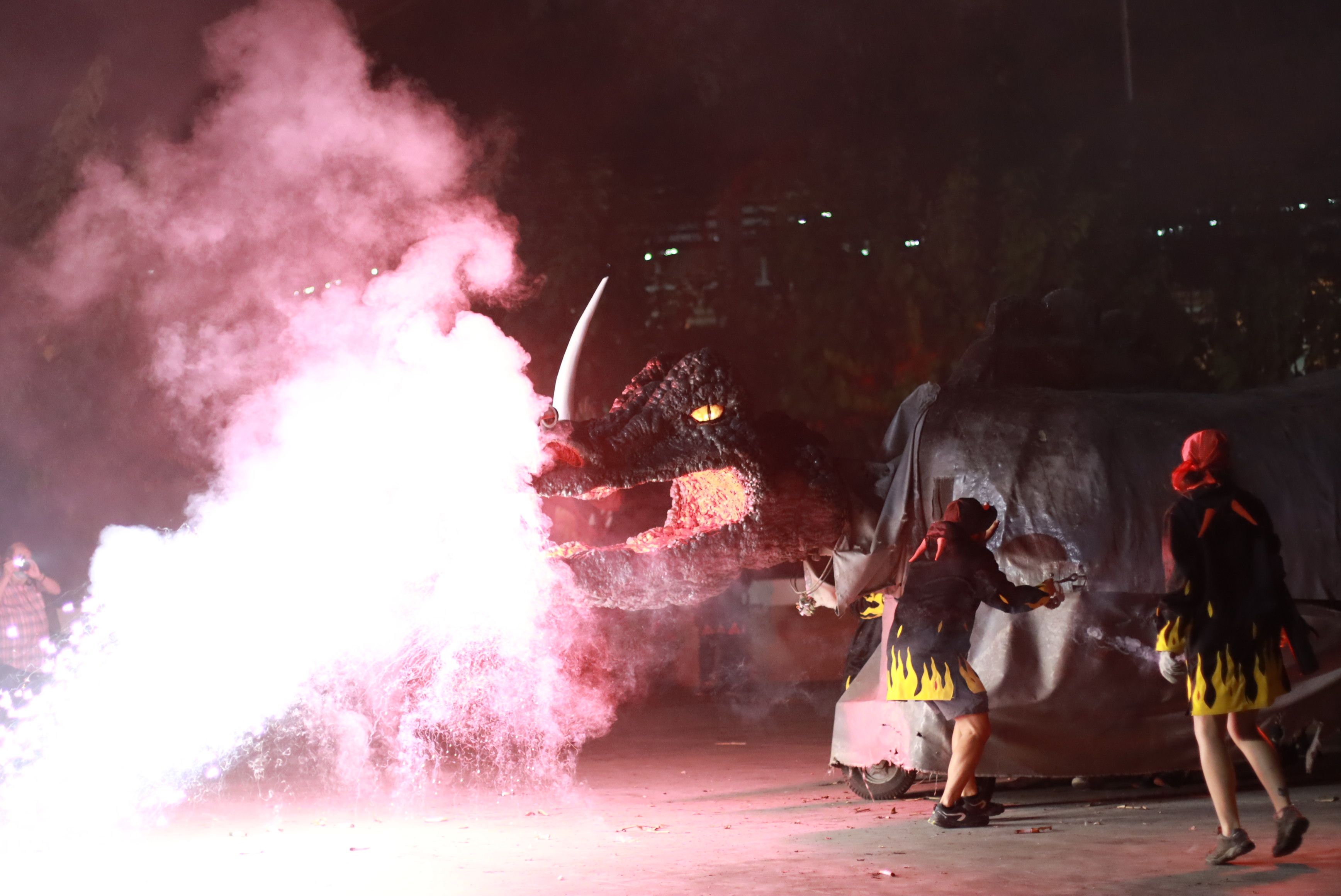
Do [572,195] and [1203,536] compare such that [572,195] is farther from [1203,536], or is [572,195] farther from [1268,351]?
[1203,536]

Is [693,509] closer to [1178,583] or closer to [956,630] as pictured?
[956,630]

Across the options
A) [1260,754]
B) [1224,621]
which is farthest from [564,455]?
[1260,754]

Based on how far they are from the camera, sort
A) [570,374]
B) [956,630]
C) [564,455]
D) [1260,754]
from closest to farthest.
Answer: [1260,754], [956,630], [564,455], [570,374]

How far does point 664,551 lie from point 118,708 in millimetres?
3355

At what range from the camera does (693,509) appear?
702 centimetres

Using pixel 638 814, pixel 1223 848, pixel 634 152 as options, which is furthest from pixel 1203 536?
pixel 634 152

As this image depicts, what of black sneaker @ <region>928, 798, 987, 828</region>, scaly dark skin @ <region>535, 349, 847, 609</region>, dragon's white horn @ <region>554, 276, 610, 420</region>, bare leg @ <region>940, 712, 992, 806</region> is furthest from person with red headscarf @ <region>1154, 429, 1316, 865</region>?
dragon's white horn @ <region>554, 276, 610, 420</region>

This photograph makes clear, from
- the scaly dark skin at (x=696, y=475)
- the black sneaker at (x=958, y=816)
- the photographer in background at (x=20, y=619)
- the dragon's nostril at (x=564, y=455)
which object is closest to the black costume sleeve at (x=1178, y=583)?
the black sneaker at (x=958, y=816)

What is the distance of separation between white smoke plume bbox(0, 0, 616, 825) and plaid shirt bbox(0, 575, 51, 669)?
0.77m

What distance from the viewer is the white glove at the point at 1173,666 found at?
16.8 ft

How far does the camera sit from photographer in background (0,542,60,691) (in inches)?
406

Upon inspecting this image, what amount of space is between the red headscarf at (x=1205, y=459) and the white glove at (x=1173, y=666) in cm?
62

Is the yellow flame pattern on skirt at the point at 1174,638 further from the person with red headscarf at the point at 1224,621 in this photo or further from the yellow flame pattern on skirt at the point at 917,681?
the yellow flame pattern on skirt at the point at 917,681

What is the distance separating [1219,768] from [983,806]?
1369 mm
